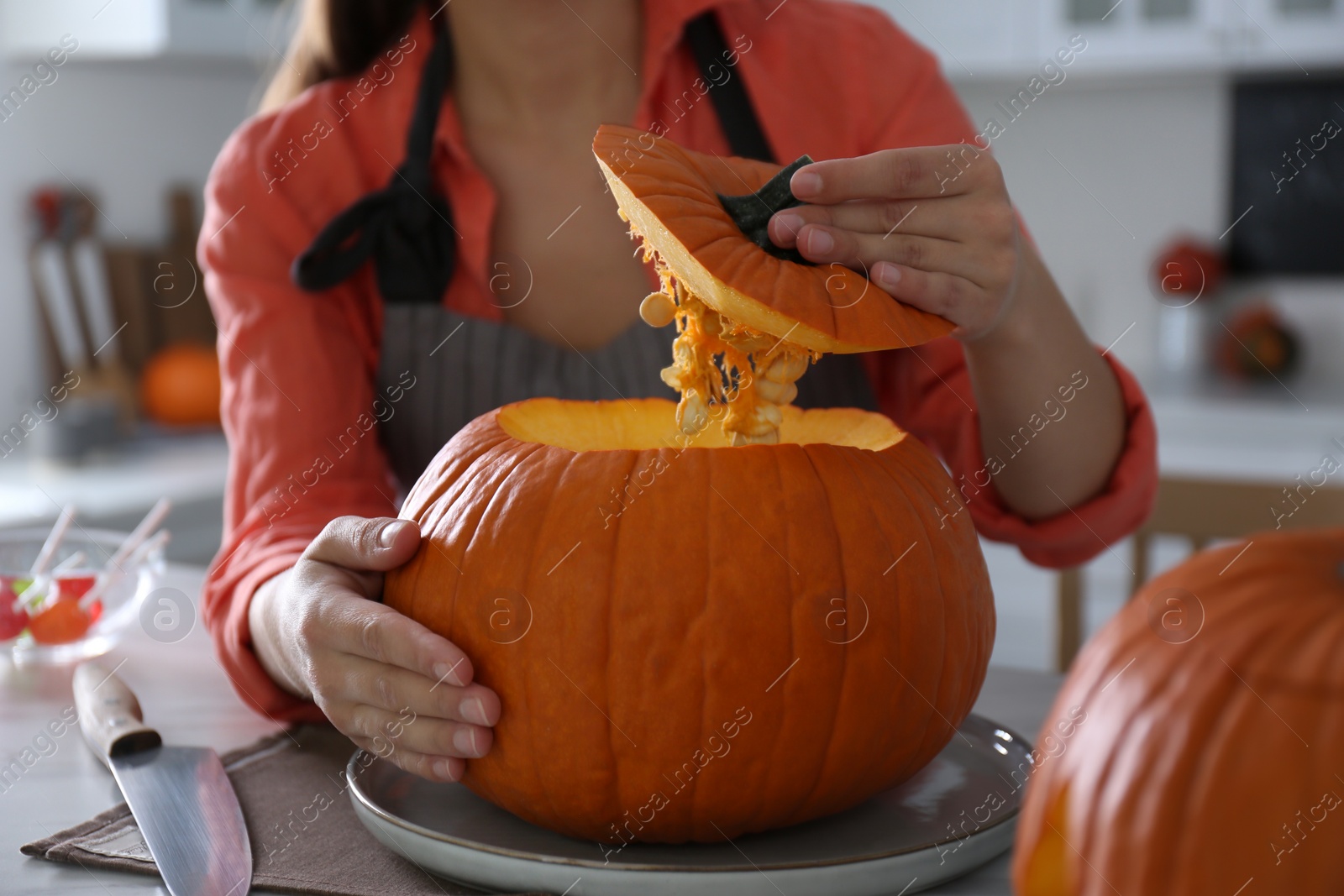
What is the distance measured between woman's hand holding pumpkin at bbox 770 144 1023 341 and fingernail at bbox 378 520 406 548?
0.25 meters

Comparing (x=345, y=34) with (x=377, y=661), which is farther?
(x=345, y=34)

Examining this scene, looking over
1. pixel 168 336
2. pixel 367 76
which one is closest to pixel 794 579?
pixel 367 76

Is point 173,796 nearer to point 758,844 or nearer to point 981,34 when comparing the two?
point 758,844

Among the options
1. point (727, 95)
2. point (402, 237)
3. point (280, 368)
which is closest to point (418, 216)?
point (402, 237)

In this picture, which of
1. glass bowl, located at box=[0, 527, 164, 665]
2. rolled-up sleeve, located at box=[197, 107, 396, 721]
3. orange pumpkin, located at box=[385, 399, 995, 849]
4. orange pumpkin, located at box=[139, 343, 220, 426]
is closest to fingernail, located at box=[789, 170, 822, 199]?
orange pumpkin, located at box=[385, 399, 995, 849]

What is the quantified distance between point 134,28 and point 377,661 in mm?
2227

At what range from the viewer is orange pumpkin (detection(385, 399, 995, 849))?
0.59m

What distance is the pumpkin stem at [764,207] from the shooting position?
1.96 ft

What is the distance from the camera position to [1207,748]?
38cm

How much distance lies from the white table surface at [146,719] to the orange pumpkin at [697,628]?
101 mm

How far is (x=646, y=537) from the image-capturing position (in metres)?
0.59

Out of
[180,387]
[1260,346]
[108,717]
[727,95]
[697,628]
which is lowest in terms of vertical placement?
[1260,346]

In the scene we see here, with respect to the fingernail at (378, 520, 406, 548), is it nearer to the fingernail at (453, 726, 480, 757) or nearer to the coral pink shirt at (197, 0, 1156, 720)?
the fingernail at (453, 726, 480, 757)

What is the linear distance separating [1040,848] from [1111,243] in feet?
9.66
